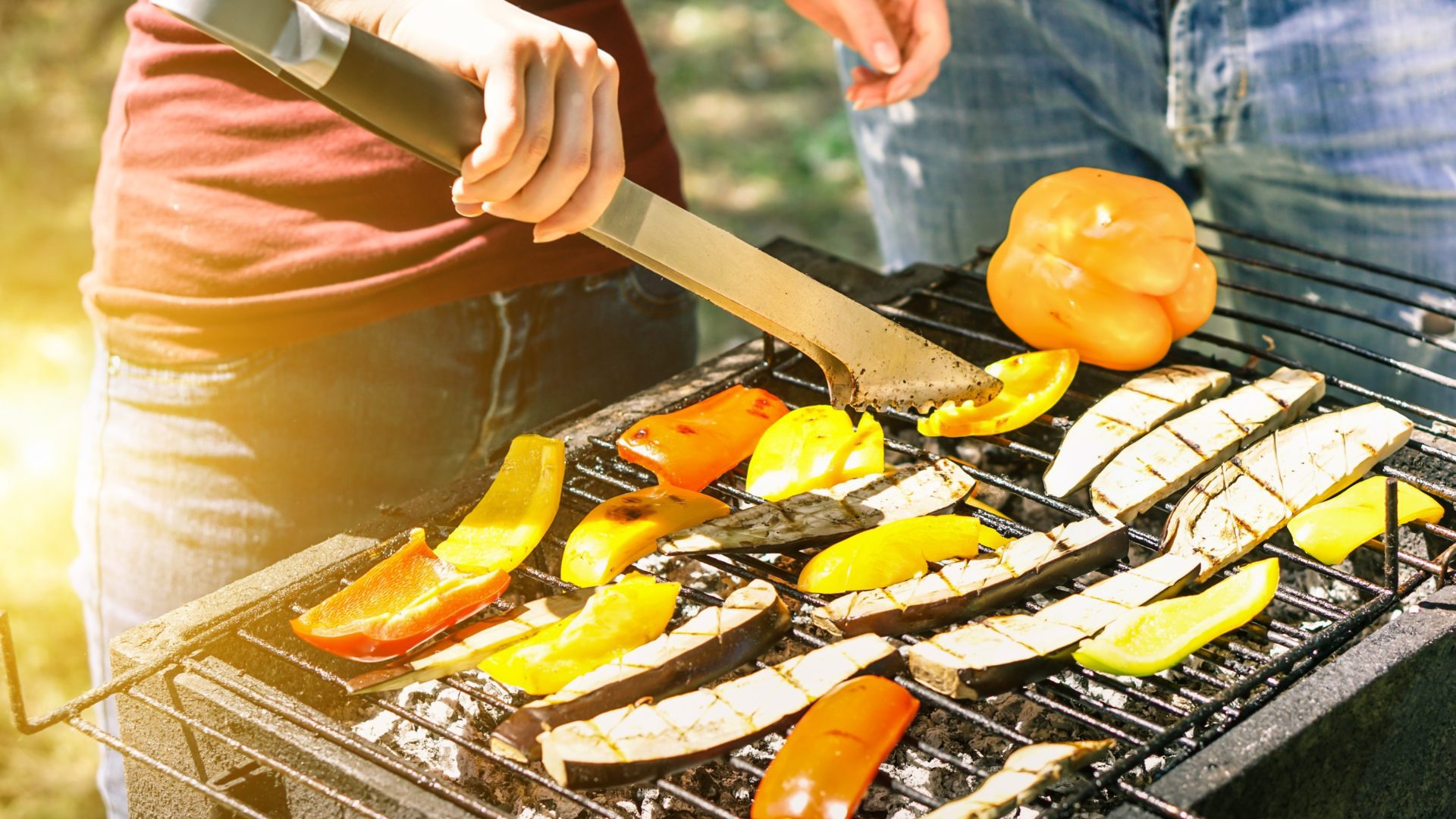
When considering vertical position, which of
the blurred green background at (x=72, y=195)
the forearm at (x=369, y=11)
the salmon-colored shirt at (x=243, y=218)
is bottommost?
the blurred green background at (x=72, y=195)

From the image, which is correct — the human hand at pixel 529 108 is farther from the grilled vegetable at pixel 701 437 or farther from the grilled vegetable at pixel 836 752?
the grilled vegetable at pixel 836 752

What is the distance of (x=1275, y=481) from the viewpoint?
2.18 m

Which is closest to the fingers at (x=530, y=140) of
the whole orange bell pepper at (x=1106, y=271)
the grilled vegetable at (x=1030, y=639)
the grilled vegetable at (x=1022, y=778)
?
the grilled vegetable at (x=1030, y=639)

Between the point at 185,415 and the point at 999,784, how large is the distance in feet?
5.68

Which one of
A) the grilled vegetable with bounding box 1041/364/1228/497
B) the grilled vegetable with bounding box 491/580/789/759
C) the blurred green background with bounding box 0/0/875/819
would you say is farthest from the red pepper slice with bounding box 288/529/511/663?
the blurred green background with bounding box 0/0/875/819

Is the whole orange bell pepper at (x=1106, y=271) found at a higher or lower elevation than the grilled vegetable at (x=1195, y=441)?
higher

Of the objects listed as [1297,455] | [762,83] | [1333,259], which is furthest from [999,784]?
[762,83]

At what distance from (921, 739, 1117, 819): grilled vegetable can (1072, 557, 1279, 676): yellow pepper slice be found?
6.1 inches

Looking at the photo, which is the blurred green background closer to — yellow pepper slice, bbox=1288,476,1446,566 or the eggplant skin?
the eggplant skin

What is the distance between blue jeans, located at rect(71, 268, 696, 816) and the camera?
253 cm

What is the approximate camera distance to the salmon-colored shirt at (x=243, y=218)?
2.49m

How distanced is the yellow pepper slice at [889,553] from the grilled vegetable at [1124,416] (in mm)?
275

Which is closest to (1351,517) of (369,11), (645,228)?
(645,228)

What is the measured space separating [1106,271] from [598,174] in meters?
1.19
